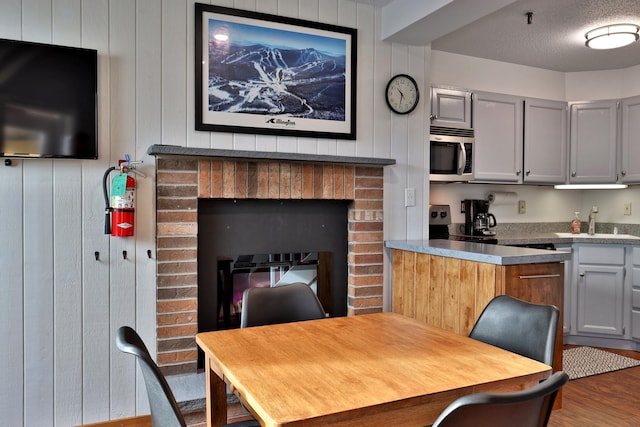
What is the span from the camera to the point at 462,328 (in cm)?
257

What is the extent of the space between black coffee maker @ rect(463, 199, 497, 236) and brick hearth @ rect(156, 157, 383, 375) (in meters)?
1.62

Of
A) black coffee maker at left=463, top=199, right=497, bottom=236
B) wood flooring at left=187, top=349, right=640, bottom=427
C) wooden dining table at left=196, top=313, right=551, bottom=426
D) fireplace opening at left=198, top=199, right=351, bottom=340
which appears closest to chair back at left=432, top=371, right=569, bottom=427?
wooden dining table at left=196, top=313, right=551, bottom=426

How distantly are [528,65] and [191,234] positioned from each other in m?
3.52

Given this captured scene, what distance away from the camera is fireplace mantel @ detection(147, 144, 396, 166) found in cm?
241

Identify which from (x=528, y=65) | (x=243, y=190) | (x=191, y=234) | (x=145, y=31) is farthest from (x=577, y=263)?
(x=145, y=31)

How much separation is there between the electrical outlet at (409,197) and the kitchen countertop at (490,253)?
39 cm

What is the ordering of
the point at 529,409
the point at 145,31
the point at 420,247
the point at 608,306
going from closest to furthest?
1. the point at 529,409
2. the point at 145,31
3. the point at 420,247
4. the point at 608,306

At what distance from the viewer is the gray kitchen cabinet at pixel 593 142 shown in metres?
4.25

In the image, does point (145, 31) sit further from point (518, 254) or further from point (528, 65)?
point (528, 65)

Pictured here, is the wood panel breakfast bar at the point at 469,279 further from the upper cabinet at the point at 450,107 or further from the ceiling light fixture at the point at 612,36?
the ceiling light fixture at the point at 612,36

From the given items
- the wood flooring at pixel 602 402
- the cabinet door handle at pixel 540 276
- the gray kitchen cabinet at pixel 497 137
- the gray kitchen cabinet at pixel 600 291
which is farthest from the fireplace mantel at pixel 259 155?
the gray kitchen cabinet at pixel 600 291

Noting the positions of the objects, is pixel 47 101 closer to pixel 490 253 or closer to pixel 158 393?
pixel 158 393

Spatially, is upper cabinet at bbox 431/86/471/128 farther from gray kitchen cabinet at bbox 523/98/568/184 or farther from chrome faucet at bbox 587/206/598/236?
chrome faucet at bbox 587/206/598/236

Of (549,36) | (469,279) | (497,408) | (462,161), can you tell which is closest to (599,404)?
(469,279)
